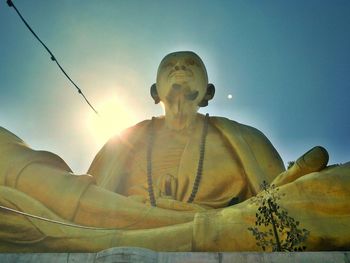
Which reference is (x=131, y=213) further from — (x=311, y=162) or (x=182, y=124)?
(x=182, y=124)

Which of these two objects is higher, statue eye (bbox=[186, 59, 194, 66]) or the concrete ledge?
statue eye (bbox=[186, 59, 194, 66])

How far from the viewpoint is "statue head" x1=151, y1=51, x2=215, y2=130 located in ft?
24.3

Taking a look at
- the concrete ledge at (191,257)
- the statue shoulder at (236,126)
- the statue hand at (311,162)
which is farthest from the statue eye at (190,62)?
the concrete ledge at (191,257)

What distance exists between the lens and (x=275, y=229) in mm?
4039

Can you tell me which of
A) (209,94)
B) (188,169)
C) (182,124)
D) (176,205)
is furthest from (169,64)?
(176,205)

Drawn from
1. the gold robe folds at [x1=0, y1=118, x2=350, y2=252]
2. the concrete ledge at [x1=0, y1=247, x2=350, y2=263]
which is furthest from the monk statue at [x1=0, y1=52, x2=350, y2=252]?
the concrete ledge at [x1=0, y1=247, x2=350, y2=263]

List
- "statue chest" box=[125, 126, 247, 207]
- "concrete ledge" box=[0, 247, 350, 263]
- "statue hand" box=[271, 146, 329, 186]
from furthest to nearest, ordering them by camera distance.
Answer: "statue chest" box=[125, 126, 247, 207], "statue hand" box=[271, 146, 329, 186], "concrete ledge" box=[0, 247, 350, 263]

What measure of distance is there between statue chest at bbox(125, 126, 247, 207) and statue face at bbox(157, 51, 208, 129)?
11.2 inches

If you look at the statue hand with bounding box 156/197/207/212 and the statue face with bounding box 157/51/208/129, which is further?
the statue face with bounding box 157/51/208/129

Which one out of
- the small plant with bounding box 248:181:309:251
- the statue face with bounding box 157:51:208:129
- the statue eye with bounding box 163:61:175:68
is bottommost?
the small plant with bounding box 248:181:309:251

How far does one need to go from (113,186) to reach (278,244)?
3.16m

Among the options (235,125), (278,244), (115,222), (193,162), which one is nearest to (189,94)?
(235,125)

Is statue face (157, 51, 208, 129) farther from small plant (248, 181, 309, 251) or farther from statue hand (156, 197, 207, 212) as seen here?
small plant (248, 181, 309, 251)

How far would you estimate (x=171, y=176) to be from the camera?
639cm
